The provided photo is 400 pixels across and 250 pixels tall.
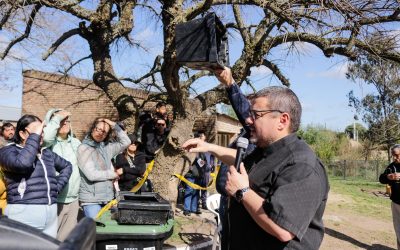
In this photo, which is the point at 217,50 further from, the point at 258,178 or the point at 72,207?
the point at 72,207


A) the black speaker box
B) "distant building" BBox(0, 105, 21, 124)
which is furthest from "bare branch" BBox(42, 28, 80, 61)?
"distant building" BBox(0, 105, 21, 124)

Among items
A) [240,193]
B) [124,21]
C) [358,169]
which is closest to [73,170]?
[240,193]

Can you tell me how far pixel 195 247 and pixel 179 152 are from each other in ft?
6.20

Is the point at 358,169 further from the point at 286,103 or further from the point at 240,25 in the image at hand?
the point at 286,103

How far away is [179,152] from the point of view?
7.25 metres

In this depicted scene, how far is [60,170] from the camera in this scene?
4.35 metres

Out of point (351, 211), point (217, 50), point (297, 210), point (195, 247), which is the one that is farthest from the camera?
point (351, 211)

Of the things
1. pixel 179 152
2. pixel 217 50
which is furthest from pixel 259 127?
pixel 179 152

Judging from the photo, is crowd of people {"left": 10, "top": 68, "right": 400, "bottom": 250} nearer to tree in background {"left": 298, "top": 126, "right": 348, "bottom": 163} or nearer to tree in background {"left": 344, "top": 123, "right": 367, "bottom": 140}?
tree in background {"left": 298, "top": 126, "right": 348, "bottom": 163}

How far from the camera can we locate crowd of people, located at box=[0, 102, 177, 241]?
3.69 metres

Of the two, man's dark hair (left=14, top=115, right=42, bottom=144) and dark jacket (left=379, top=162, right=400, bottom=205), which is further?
dark jacket (left=379, top=162, right=400, bottom=205)

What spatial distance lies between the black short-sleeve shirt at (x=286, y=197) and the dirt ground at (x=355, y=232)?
17.4 feet

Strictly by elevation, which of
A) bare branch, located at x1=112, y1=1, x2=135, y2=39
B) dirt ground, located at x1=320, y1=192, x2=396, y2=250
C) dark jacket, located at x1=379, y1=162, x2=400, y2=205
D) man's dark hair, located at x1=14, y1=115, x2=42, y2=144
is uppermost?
bare branch, located at x1=112, y1=1, x2=135, y2=39

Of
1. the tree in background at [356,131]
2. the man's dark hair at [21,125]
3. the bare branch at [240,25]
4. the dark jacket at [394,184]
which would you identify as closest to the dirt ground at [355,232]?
the dark jacket at [394,184]
